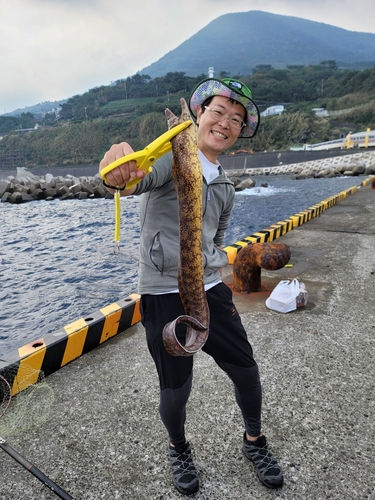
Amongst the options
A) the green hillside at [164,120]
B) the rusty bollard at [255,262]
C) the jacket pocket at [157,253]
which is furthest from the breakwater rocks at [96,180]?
the green hillside at [164,120]

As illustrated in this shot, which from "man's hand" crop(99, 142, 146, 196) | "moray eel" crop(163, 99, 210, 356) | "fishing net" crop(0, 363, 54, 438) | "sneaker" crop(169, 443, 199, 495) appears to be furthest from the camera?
"fishing net" crop(0, 363, 54, 438)

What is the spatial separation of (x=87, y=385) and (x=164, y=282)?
1.87m

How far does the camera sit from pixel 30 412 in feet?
9.57

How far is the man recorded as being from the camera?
1.92 m

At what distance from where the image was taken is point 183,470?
2.22 metres

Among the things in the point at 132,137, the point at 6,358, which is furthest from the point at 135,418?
the point at 132,137

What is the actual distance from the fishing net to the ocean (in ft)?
10.8

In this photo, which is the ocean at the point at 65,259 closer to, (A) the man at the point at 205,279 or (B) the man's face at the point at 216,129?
(A) the man at the point at 205,279

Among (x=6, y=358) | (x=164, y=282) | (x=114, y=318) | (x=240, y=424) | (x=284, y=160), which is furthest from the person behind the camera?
(x=284, y=160)

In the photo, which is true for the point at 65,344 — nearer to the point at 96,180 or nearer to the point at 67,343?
the point at 67,343

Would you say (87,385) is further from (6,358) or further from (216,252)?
(216,252)

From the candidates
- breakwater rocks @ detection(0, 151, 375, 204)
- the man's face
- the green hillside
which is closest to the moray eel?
the man's face

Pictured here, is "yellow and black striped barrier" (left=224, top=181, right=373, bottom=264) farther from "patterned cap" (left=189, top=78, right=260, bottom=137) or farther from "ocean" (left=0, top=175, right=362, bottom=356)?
"patterned cap" (left=189, top=78, right=260, bottom=137)

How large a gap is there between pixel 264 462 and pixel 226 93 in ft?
7.28
